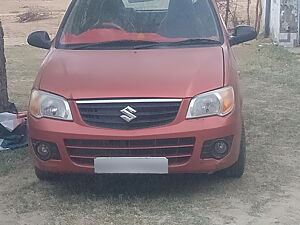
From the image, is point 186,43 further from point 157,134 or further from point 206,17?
point 157,134

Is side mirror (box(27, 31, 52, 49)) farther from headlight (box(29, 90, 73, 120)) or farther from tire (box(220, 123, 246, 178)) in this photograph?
tire (box(220, 123, 246, 178))

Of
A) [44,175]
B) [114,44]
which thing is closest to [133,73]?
[114,44]

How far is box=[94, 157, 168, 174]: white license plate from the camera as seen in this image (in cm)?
547

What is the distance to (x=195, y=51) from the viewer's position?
6.18 metres

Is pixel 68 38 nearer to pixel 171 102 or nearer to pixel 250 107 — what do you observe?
pixel 171 102

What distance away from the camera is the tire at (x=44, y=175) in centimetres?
607

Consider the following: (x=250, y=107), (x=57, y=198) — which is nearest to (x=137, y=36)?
(x=57, y=198)

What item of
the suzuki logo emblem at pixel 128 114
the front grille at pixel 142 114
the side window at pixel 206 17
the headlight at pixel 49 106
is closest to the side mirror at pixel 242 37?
the side window at pixel 206 17

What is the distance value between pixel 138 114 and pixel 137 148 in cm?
25

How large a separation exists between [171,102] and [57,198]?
1.25 m

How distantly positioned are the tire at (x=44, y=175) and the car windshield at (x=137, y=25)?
1.13 meters

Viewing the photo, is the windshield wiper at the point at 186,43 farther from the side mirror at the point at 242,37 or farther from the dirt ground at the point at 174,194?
the dirt ground at the point at 174,194

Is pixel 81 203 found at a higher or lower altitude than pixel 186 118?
lower

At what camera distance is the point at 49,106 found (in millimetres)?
5648
